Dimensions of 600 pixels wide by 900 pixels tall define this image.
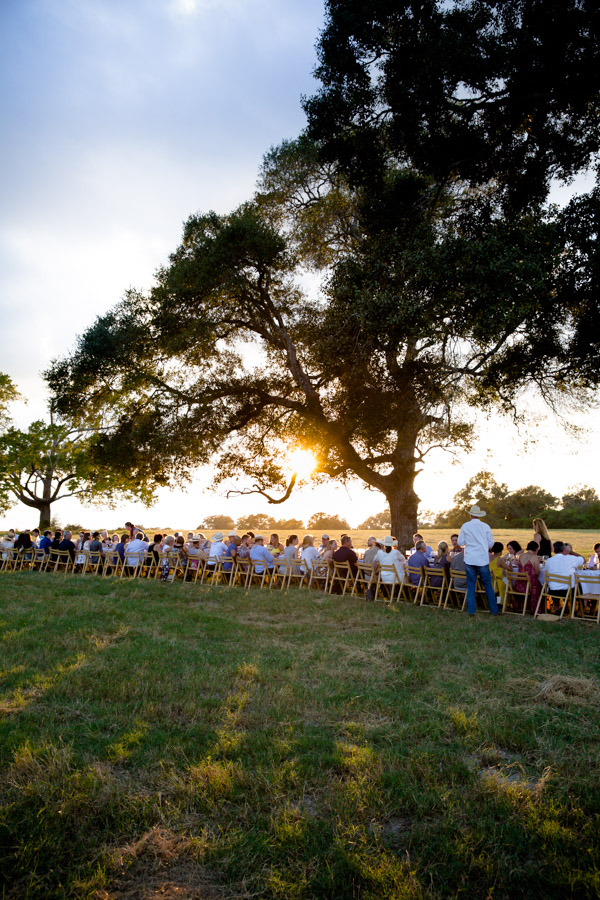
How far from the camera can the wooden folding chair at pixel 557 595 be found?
1061 cm

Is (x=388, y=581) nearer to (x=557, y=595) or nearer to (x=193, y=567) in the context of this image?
(x=557, y=595)

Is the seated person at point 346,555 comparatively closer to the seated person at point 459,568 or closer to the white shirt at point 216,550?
the seated person at point 459,568

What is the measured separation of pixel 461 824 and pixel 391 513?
1529cm

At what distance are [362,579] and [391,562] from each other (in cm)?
127

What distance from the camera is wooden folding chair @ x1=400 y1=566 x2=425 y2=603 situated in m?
12.5

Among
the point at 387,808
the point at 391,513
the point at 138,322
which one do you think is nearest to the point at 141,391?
the point at 138,322

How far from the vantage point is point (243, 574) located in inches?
640

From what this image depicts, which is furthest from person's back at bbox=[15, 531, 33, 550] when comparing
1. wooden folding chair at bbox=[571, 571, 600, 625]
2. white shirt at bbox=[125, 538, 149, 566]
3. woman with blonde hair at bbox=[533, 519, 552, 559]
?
wooden folding chair at bbox=[571, 571, 600, 625]

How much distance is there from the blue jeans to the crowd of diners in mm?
528

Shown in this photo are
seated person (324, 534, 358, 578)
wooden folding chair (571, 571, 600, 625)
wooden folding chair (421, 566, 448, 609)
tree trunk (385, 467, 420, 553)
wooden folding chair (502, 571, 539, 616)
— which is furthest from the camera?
tree trunk (385, 467, 420, 553)

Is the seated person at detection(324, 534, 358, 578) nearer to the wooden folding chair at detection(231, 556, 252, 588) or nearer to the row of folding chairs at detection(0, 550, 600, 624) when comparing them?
the row of folding chairs at detection(0, 550, 600, 624)

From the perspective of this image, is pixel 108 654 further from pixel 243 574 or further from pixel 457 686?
pixel 243 574

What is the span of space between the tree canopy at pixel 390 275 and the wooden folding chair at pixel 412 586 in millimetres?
3825

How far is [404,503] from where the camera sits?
701 inches
